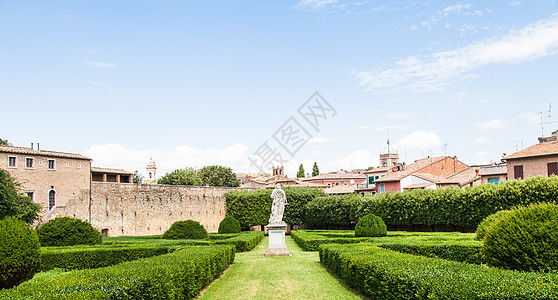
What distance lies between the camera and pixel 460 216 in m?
27.5

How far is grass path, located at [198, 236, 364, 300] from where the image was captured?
29.8 feet

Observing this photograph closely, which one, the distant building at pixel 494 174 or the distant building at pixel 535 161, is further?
the distant building at pixel 494 174

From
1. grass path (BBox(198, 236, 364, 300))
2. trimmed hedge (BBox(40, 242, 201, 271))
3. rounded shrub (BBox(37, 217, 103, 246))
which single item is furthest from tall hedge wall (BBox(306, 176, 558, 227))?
rounded shrub (BBox(37, 217, 103, 246))

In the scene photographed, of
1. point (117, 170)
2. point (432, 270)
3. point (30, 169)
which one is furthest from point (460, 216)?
point (117, 170)

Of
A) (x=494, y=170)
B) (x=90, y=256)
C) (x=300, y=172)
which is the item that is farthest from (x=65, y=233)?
(x=300, y=172)

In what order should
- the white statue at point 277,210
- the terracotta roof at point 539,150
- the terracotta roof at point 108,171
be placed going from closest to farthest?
the white statue at point 277,210 < the terracotta roof at point 539,150 < the terracotta roof at point 108,171

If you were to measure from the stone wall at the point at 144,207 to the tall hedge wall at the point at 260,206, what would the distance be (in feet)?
5.00

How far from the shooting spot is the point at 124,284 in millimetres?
6133

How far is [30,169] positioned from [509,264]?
27269 mm

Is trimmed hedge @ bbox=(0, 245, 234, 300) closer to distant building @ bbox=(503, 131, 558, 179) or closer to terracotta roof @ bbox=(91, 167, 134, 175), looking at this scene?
distant building @ bbox=(503, 131, 558, 179)

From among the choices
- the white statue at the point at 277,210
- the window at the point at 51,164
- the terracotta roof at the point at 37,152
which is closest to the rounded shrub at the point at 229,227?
the white statue at the point at 277,210

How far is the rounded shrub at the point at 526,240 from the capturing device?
799 centimetres

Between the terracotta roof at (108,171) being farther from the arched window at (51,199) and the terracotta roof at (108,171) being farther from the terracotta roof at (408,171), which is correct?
the terracotta roof at (408,171)

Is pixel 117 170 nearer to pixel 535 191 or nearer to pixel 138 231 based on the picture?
pixel 138 231
